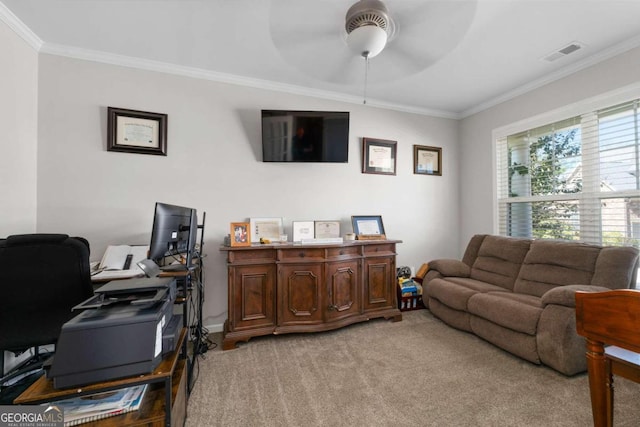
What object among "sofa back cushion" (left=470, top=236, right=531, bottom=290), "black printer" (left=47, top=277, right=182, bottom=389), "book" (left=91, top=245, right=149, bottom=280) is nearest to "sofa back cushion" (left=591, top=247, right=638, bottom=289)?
"sofa back cushion" (left=470, top=236, right=531, bottom=290)

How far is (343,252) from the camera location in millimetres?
2736

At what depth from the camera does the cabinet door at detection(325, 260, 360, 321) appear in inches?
104

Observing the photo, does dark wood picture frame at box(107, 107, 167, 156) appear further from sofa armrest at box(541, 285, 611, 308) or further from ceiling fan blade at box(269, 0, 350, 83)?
sofa armrest at box(541, 285, 611, 308)

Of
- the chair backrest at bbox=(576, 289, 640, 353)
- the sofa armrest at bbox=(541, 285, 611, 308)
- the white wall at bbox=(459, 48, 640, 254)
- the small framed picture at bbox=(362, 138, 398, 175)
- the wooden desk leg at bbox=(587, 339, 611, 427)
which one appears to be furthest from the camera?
the small framed picture at bbox=(362, 138, 398, 175)

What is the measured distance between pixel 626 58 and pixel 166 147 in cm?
434

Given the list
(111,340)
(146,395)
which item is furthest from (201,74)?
(146,395)

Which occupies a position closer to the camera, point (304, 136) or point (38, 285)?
point (38, 285)

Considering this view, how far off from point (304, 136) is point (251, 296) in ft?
5.82

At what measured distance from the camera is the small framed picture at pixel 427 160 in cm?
372

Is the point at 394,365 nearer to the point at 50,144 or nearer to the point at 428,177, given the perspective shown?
the point at 428,177

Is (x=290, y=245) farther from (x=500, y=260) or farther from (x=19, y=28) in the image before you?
(x=19, y=28)

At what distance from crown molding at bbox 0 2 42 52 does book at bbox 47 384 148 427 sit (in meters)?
2.70

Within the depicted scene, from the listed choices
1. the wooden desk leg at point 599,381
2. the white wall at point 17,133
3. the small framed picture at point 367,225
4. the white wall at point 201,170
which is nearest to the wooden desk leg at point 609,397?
the wooden desk leg at point 599,381

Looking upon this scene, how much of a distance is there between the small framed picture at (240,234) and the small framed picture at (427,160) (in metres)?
2.49
